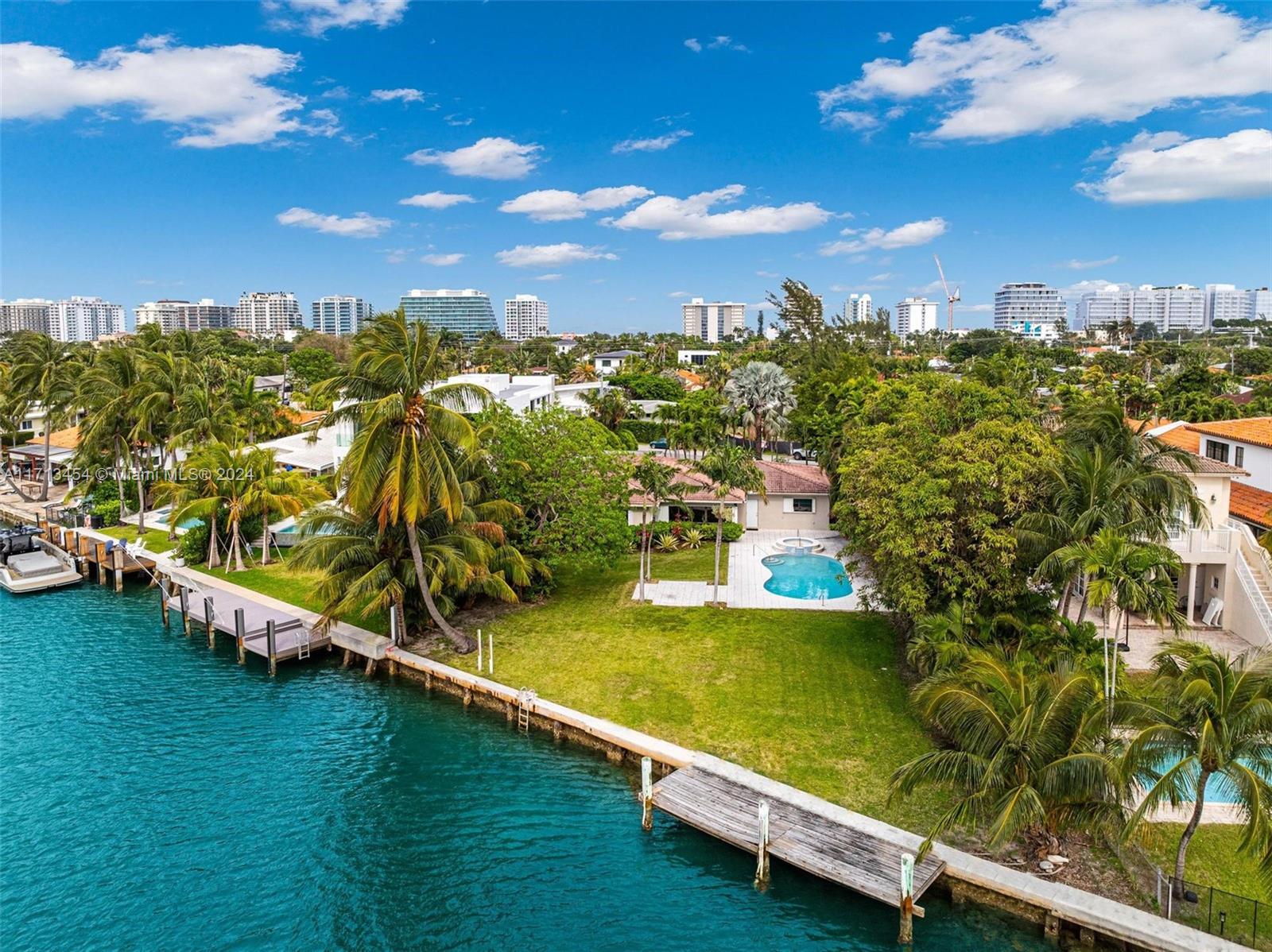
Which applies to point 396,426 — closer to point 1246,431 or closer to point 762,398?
point 1246,431

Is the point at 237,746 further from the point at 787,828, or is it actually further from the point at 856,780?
the point at 856,780

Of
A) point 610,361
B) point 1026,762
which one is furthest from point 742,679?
point 610,361

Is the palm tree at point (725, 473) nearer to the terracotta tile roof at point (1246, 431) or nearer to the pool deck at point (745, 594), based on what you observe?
the pool deck at point (745, 594)

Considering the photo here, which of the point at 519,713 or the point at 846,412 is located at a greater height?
the point at 846,412

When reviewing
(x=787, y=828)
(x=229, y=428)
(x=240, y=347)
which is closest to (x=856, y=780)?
(x=787, y=828)

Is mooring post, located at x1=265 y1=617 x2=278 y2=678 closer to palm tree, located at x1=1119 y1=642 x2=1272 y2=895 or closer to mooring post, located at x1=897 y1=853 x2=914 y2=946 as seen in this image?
mooring post, located at x1=897 y1=853 x2=914 y2=946

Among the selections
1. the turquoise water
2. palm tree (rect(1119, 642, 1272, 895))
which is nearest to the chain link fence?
palm tree (rect(1119, 642, 1272, 895))
